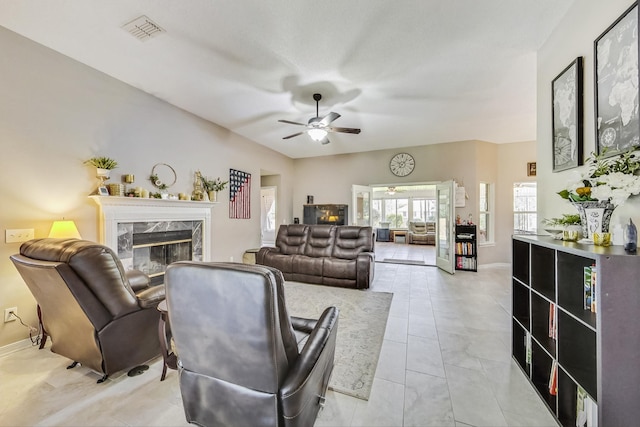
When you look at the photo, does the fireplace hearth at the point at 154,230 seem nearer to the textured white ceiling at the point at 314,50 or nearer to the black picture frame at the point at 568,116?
the textured white ceiling at the point at 314,50

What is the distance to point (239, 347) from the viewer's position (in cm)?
104

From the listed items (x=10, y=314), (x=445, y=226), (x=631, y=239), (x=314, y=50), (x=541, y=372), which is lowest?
(x=541, y=372)

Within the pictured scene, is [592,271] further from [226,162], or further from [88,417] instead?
[226,162]

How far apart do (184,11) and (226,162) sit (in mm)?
3012

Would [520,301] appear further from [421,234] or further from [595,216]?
[421,234]

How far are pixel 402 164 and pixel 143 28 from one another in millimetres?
5393

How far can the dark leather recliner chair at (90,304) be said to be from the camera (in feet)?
4.99

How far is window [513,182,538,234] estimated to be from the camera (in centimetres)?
564

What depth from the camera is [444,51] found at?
8.13 ft

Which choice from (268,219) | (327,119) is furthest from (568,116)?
(268,219)

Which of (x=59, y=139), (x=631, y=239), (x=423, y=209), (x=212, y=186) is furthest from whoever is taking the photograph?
(x=423, y=209)

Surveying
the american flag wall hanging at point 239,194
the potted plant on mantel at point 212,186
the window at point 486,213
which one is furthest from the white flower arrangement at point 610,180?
the american flag wall hanging at point 239,194

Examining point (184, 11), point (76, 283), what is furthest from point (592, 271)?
point (184, 11)

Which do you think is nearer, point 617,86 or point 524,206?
point 617,86
